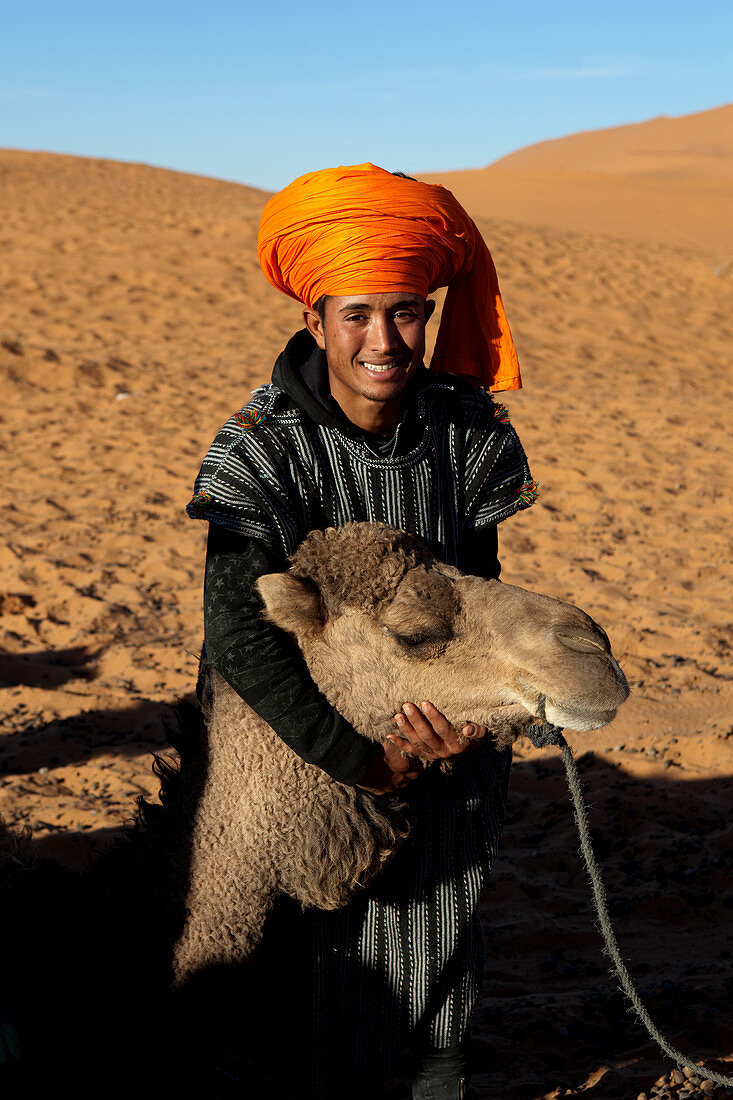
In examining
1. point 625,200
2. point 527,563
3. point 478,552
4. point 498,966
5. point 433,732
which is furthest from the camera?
point 625,200

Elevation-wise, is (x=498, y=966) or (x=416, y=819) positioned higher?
(x=416, y=819)

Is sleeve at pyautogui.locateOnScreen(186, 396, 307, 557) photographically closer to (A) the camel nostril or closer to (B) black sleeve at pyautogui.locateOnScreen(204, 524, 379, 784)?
→ (B) black sleeve at pyautogui.locateOnScreen(204, 524, 379, 784)

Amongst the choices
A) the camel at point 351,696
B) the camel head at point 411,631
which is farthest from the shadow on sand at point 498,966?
the camel head at point 411,631

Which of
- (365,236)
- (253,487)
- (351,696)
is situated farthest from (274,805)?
(365,236)

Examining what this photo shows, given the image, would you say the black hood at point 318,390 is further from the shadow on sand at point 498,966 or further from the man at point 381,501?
the shadow on sand at point 498,966

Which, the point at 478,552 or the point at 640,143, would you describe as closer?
the point at 478,552

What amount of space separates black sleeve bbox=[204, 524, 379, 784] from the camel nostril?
49cm

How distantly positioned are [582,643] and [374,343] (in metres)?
0.85

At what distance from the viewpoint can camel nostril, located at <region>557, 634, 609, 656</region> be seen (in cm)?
204

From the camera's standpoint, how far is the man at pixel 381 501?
2.22m

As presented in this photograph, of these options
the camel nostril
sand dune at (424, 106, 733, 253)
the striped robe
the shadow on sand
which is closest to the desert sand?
the shadow on sand

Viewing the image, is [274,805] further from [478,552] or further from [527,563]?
[527,563]

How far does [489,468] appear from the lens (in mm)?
2561

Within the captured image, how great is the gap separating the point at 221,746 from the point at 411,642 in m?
0.54
